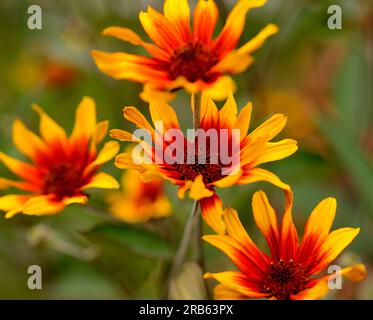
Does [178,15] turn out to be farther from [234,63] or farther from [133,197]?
[133,197]

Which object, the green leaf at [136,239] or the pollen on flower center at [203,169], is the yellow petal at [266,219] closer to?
the pollen on flower center at [203,169]

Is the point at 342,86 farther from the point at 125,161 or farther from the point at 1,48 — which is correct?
the point at 1,48

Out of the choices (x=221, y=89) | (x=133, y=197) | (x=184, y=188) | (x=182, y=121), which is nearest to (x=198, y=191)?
(x=184, y=188)

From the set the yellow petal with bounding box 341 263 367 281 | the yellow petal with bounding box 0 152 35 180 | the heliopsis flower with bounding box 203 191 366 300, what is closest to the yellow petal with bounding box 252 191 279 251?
the heliopsis flower with bounding box 203 191 366 300

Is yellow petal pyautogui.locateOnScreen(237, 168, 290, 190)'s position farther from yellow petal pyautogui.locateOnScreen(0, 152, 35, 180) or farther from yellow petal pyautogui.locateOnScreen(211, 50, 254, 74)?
yellow petal pyautogui.locateOnScreen(0, 152, 35, 180)

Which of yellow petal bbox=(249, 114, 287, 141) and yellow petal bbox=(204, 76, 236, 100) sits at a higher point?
yellow petal bbox=(204, 76, 236, 100)

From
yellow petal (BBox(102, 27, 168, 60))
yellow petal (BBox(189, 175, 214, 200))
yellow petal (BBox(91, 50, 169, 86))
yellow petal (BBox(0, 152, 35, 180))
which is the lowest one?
yellow petal (BBox(189, 175, 214, 200))
